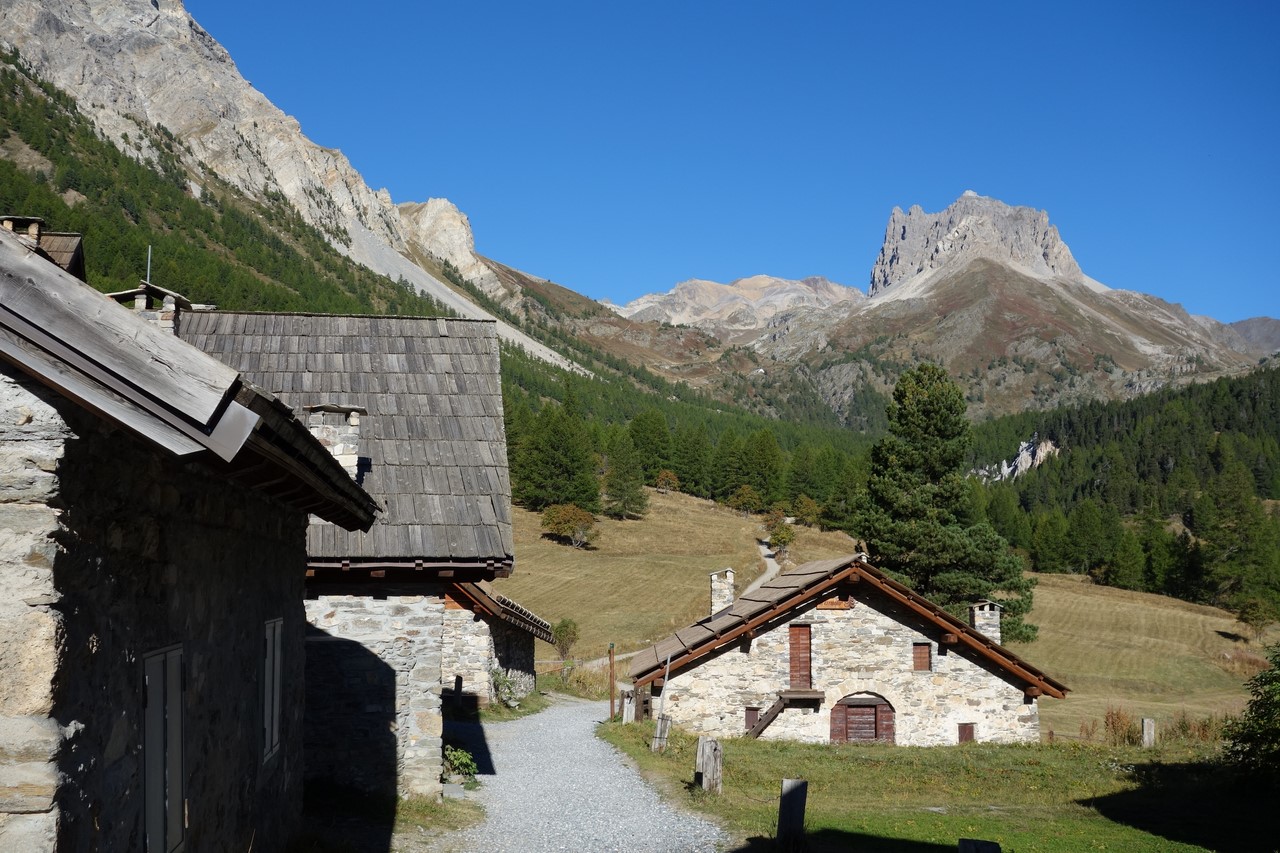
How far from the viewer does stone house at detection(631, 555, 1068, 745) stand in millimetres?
24609

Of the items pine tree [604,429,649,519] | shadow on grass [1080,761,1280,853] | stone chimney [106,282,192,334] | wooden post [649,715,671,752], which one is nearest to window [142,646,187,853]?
stone chimney [106,282,192,334]

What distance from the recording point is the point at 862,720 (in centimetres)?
2491

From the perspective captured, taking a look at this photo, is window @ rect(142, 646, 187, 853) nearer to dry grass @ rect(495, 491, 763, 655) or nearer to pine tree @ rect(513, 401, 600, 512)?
dry grass @ rect(495, 491, 763, 655)

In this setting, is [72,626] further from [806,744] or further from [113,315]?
[806,744]

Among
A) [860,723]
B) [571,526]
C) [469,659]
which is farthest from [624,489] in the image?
[860,723]

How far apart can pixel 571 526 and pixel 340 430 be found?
63.3m

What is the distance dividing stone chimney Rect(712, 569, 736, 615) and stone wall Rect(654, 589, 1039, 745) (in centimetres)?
Result: 437

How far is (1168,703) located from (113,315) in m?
46.9

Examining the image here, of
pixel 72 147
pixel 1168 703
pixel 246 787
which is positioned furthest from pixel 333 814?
pixel 72 147

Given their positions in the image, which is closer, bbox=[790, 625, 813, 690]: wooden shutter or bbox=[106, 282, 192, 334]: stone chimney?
bbox=[106, 282, 192, 334]: stone chimney

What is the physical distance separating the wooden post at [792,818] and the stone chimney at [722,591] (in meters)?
17.7

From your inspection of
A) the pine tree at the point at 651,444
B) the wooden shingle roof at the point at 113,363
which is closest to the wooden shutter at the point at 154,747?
the wooden shingle roof at the point at 113,363

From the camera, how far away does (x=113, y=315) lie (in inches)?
152

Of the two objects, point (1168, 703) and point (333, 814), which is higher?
point (333, 814)
